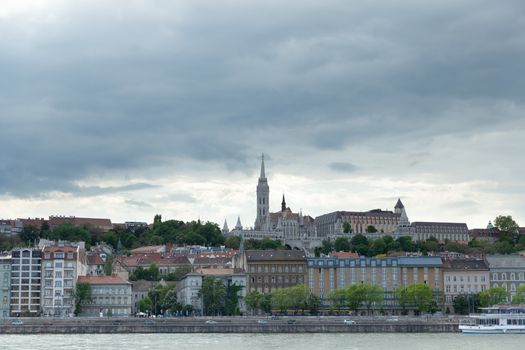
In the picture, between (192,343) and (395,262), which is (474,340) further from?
(395,262)

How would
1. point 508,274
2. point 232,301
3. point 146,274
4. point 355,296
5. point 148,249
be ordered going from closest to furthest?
point 355,296 < point 232,301 < point 508,274 < point 146,274 < point 148,249

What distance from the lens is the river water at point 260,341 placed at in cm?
7025

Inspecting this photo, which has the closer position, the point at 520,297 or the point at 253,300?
the point at 520,297

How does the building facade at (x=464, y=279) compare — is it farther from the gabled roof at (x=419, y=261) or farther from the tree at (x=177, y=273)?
the tree at (x=177, y=273)

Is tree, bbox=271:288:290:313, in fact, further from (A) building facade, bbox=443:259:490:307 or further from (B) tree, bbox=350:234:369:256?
(B) tree, bbox=350:234:369:256

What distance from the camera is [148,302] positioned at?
123m

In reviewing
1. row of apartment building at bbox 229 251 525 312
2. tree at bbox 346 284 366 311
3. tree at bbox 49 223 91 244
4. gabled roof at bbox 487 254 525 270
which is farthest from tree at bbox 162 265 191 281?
gabled roof at bbox 487 254 525 270

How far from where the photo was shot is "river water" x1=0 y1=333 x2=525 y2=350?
7025cm

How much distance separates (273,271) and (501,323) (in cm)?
4290

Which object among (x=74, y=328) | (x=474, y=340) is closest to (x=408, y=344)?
(x=474, y=340)

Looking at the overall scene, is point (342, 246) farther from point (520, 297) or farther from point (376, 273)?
point (520, 297)

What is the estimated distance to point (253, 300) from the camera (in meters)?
115

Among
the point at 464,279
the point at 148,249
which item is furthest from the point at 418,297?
the point at 148,249

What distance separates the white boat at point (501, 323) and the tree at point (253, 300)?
32.8 meters
